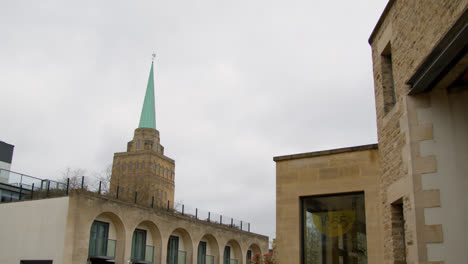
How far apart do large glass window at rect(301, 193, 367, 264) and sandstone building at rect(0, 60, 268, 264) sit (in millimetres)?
15190

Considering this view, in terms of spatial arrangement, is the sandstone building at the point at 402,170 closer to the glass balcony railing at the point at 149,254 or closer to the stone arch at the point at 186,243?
the glass balcony railing at the point at 149,254

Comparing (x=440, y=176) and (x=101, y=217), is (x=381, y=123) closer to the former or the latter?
(x=440, y=176)

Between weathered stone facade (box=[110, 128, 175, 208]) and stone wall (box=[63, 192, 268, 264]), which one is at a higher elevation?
weathered stone facade (box=[110, 128, 175, 208])

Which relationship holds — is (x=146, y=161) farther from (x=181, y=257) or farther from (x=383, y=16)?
(x=383, y=16)

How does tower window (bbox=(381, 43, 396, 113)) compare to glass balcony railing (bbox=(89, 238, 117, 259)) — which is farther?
glass balcony railing (bbox=(89, 238, 117, 259))

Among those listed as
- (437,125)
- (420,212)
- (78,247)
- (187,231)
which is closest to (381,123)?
(437,125)

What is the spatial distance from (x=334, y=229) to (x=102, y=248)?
17760 mm

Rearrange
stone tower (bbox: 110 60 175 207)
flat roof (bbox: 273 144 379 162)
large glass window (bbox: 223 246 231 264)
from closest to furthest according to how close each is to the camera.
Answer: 1. flat roof (bbox: 273 144 379 162)
2. large glass window (bbox: 223 246 231 264)
3. stone tower (bbox: 110 60 175 207)

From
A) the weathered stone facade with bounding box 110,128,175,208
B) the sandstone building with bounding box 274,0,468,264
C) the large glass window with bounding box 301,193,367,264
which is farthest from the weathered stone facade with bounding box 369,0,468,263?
the weathered stone facade with bounding box 110,128,175,208

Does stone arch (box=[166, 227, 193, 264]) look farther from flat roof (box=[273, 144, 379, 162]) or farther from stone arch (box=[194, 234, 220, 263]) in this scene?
flat roof (box=[273, 144, 379, 162])

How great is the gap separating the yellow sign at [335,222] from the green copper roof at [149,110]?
Answer: 79.0 meters

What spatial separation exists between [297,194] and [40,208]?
1730 cm

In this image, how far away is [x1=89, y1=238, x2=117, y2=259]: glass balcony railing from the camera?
27266 mm

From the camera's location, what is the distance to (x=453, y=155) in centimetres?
914
